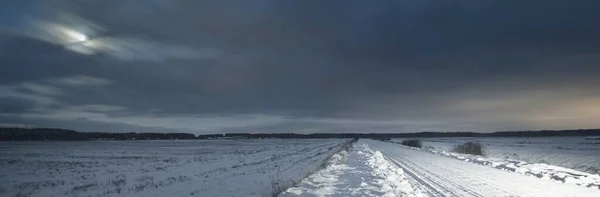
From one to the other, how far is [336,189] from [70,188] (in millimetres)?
12565

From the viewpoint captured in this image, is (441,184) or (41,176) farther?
(41,176)

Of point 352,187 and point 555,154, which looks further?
point 555,154

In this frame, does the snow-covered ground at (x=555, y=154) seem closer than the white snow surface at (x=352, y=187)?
No

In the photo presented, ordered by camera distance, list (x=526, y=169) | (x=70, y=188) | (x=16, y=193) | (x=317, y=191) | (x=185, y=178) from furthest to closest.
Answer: (x=526, y=169) < (x=185, y=178) < (x=70, y=188) < (x=16, y=193) < (x=317, y=191)

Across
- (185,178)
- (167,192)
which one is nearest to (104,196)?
(167,192)

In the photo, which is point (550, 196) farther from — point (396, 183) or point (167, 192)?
point (167, 192)

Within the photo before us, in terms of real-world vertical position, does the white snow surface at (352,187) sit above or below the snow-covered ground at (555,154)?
below

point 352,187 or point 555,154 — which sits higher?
point 555,154

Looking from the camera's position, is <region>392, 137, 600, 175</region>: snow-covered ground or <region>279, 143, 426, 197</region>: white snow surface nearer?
<region>279, 143, 426, 197</region>: white snow surface

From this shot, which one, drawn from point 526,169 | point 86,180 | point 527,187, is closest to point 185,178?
point 86,180

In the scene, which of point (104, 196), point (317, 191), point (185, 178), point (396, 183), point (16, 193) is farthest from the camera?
point (185, 178)

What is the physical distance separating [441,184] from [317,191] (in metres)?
5.07

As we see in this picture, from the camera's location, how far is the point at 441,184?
51.5ft

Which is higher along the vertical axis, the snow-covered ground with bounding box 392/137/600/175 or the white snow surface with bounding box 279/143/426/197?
the snow-covered ground with bounding box 392/137/600/175
